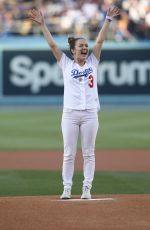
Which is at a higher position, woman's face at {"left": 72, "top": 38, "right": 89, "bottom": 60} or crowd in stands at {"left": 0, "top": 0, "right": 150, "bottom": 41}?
crowd in stands at {"left": 0, "top": 0, "right": 150, "bottom": 41}

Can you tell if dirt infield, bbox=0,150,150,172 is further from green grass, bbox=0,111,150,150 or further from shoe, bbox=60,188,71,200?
shoe, bbox=60,188,71,200

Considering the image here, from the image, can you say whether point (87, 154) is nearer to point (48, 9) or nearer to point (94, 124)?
point (94, 124)

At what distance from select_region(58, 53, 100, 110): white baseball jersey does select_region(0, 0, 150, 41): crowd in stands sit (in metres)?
17.2

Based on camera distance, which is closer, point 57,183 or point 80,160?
point 57,183

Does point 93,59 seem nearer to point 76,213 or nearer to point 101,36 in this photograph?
point 101,36

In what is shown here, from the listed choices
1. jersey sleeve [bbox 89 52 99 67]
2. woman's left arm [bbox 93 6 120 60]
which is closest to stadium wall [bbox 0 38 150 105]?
woman's left arm [bbox 93 6 120 60]

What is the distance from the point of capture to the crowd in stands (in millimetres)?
26469

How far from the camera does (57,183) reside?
11273 millimetres

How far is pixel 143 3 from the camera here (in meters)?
26.9

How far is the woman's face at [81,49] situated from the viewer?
29.9 ft

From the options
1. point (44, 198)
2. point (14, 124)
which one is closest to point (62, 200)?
point (44, 198)

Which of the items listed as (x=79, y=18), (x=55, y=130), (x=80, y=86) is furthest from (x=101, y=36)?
(x=79, y=18)

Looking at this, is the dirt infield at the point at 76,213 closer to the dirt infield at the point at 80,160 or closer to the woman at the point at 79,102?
the woman at the point at 79,102

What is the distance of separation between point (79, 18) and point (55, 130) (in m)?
8.30
